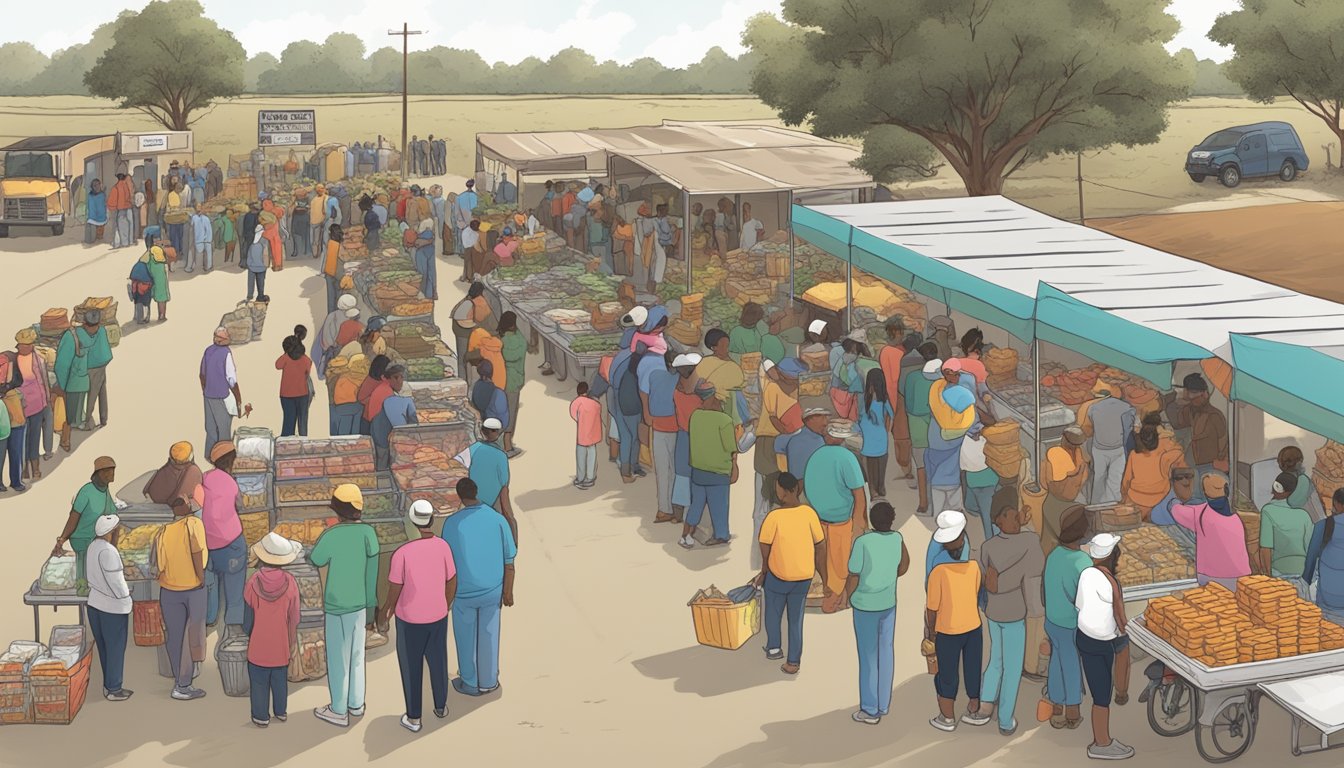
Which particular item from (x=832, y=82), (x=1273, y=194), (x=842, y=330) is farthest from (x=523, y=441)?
(x=1273, y=194)

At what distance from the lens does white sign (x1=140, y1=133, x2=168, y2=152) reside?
39.7 metres

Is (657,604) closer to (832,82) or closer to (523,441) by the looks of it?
(523,441)

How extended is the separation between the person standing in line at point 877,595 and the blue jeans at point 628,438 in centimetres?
590

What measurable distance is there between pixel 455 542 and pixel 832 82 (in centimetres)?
2683

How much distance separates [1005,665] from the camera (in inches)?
370

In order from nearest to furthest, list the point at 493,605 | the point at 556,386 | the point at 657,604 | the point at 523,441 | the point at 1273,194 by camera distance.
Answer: the point at 493,605 < the point at 657,604 < the point at 523,441 < the point at 556,386 < the point at 1273,194

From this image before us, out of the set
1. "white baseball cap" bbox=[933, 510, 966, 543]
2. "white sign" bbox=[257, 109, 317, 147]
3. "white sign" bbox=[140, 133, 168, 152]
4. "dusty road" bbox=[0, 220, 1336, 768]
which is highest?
"white sign" bbox=[257, 109, 317, 147]

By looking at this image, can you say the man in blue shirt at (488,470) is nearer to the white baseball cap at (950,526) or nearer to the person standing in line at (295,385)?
the white baseball cap at (950,526)

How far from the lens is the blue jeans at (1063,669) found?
9211 mm

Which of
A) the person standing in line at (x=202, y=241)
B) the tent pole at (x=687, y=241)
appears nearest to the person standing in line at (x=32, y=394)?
the tent pole at (x=687, y=241)

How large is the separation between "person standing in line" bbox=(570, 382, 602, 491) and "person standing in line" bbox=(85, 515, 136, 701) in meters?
5.21

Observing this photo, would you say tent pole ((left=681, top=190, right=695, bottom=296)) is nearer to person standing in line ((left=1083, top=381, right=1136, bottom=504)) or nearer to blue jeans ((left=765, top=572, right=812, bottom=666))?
person standing in line ((left=1083, top=381, right=1136, bottom=504))

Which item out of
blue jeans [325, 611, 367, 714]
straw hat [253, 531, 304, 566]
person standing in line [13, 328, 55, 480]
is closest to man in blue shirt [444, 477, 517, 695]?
blue jeans [325, 611, 367, 714]

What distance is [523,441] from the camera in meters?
17.1
